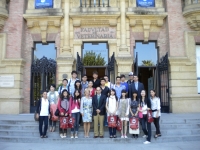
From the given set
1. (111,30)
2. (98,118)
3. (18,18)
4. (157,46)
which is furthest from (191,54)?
(18,18)

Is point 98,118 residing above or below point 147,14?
below

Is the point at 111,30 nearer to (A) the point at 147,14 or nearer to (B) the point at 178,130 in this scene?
(A) the point at 147,14

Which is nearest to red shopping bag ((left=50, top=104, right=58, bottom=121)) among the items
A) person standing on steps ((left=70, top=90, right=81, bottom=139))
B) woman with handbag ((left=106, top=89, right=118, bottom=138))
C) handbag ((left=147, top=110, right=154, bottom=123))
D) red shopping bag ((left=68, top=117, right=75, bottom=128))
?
red shopping bag ((left=68, top=117, right=75, bottom=128))

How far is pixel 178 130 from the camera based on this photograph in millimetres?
8336

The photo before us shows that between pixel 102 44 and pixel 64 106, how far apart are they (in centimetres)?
642

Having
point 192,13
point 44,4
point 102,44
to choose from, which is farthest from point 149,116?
point 44,4

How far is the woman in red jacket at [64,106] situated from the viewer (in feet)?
25.6

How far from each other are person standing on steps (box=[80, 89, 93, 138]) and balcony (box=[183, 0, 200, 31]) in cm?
800

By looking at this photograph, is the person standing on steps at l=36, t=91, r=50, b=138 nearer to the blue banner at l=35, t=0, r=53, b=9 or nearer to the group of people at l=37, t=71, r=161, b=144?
the group of people at l=37, t=71, r=161, b=144

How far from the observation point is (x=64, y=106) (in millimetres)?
7816

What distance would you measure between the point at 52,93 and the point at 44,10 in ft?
21.6

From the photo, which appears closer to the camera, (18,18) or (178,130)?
(178,130)

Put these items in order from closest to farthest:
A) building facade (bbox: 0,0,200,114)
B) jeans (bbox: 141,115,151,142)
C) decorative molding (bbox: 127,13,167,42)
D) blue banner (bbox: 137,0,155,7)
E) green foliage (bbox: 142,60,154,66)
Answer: jeans (bbox: 141,115,151,142) → building facade (bbox: 0,0,200,114) → decorative molding (bbox: 127,13,167,42) → blue banner (bbox: 137,0,155,7) → green foliage (bbox: 142,60,154,66)

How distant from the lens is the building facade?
12.2 m
